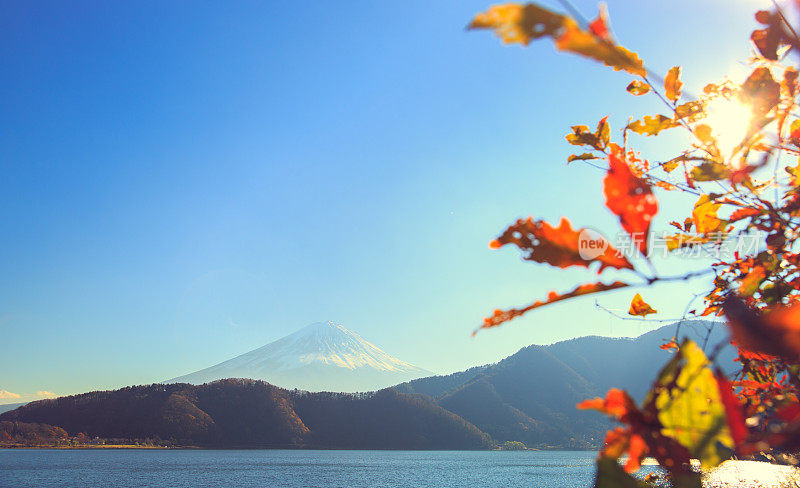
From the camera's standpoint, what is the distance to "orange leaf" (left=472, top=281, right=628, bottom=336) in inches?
26.4

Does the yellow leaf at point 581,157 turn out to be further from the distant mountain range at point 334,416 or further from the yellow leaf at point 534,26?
the distant mountain range at point 334,416

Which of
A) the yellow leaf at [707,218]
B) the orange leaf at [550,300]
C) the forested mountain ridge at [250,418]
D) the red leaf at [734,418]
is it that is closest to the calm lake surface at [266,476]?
the forested mountain ridge at [250,418]

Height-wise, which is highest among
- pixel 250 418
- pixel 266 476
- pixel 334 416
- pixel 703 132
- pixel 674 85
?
pixel 674 85

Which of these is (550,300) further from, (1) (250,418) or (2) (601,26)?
(1) (250,418)

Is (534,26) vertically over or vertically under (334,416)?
over

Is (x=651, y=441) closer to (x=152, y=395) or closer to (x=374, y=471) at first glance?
(x=374, y=471)

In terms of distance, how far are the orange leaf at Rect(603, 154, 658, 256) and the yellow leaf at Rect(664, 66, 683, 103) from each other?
785 mm

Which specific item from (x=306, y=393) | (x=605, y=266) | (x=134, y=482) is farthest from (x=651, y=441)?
(x=306, y=393)

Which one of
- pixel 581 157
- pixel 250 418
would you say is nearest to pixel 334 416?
pixel 250 418

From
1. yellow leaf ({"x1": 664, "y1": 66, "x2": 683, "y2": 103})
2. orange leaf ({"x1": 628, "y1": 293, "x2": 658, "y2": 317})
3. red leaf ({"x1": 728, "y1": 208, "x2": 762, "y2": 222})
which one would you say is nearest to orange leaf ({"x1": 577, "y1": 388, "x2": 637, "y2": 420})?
orange leaf ({"x1": 628, "y1": 293, "x2": 658, "y2": 317})

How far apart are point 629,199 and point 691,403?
286 millimetres

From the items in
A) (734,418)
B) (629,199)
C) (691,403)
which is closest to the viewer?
(734,418)

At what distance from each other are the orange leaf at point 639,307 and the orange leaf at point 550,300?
0.60 m

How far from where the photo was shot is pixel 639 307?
4.01ft
